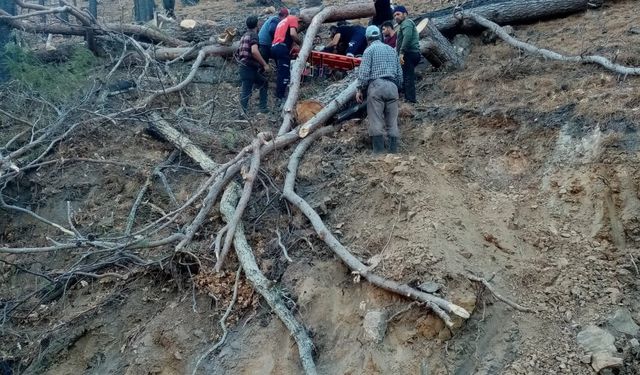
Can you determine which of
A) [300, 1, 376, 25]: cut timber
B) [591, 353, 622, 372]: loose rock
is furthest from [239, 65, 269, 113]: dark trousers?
[591, 353, 622, 372]: loose rock

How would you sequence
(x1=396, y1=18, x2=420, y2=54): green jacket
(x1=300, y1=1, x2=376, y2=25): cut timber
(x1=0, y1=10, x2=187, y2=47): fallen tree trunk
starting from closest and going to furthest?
(x1=396, y1=18, x2=420, y2=54): green jacket → (x1=0, y1=10, x2=187, y2=47): fallen tree trunk → (x1=300, y1=1, x2=376, y2=25): cut timber

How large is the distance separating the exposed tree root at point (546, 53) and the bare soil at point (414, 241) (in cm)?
17

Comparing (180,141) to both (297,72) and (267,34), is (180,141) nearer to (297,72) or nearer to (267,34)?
(297,72)

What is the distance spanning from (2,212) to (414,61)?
5.43m

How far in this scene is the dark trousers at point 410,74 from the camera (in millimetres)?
7648

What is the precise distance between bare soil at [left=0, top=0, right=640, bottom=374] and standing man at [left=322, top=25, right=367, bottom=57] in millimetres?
2002

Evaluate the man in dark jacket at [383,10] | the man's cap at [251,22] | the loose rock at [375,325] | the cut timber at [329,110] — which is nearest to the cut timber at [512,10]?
the man in dark jacket at [383,10]

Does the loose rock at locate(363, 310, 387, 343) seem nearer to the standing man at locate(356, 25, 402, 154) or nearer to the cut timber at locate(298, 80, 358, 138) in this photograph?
the standing man at locate(356, 25, 402, 154)

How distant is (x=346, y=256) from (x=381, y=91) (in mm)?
2345

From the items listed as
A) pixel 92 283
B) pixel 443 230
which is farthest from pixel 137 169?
pixel 443 230

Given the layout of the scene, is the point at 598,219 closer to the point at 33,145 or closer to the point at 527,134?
the point at 527,134

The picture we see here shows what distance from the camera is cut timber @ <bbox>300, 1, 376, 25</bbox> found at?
9.23 meters

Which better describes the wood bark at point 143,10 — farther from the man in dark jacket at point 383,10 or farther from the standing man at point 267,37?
the man in dark jacket at point 383,10

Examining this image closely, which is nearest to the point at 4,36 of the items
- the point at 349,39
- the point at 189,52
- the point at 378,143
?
the point at 189,52
